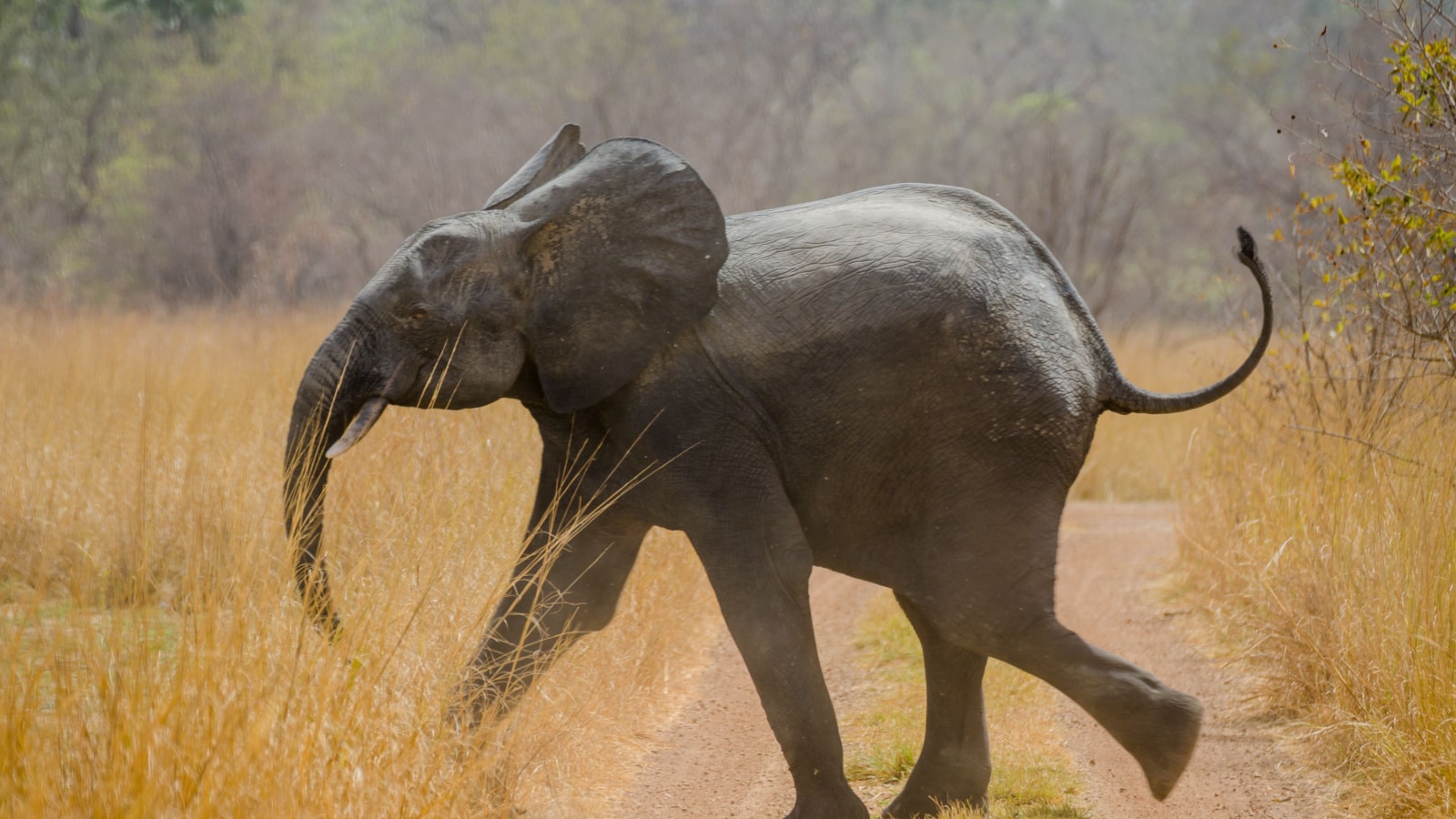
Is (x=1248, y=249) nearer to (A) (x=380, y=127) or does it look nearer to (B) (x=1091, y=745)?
(B) (x=1091, y=745)

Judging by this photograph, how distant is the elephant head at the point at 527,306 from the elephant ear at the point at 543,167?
161mm

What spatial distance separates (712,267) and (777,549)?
2.69 ft

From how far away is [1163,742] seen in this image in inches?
155

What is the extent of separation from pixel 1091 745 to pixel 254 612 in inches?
131

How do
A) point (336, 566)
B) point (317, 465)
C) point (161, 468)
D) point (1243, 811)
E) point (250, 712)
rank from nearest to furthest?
point (250, 712) → point (317, 465) → point (1243, 811) → point (336, 566) → point (161, 468)

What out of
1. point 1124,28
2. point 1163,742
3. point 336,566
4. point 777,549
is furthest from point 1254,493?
point 1124,28

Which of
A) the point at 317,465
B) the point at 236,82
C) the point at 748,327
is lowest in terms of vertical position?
the point at 236,82

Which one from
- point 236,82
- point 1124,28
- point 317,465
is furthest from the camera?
point 1124,28

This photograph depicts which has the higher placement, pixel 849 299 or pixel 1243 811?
pixel 849 299

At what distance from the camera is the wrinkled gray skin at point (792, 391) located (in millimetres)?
3979

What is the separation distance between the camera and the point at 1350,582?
16.8ft

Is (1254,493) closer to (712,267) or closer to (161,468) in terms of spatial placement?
(712,267)

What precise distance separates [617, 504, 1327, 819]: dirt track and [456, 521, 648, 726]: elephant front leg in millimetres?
710

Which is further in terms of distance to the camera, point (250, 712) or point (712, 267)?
point (712, 267)
